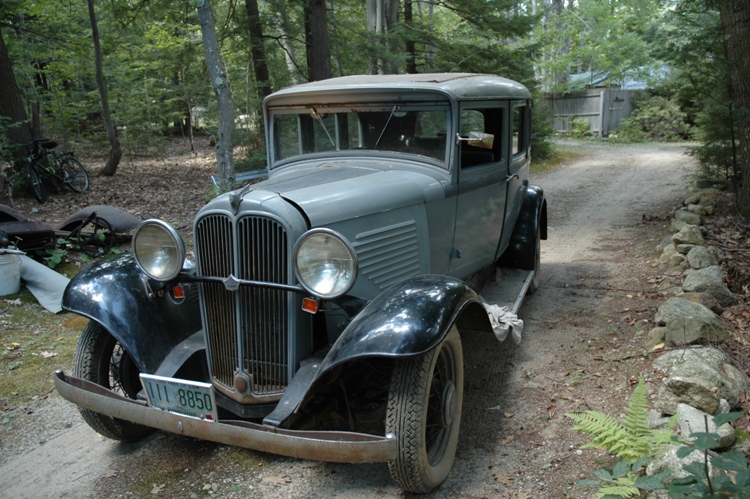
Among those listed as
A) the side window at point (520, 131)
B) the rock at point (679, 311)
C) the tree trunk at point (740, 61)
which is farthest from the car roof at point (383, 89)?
the tree trunk at point (740, 61)

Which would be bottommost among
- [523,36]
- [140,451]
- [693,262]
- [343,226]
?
[140,451]

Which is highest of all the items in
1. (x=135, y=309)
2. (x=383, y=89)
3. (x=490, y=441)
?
(x=383, y=89)

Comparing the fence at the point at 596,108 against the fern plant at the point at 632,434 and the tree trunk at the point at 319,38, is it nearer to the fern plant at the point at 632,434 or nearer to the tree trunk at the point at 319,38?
the tree trunk at the point at 319,38

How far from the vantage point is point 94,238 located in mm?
7246

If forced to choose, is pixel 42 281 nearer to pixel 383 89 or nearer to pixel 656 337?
pixel 383 89

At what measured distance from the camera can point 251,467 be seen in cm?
330

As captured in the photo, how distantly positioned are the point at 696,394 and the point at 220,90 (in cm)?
647

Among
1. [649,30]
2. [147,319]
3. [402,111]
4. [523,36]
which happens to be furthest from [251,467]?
[649,30]

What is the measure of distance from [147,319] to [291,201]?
3.83ft

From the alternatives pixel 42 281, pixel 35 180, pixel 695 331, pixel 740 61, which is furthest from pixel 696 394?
pixel 35 180

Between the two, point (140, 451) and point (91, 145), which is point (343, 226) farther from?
point (91, 145)

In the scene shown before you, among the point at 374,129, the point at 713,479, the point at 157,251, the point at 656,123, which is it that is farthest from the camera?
the point at 656,123

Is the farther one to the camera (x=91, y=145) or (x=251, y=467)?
(x=91, y=145)

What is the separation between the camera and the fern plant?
9.75 feet
